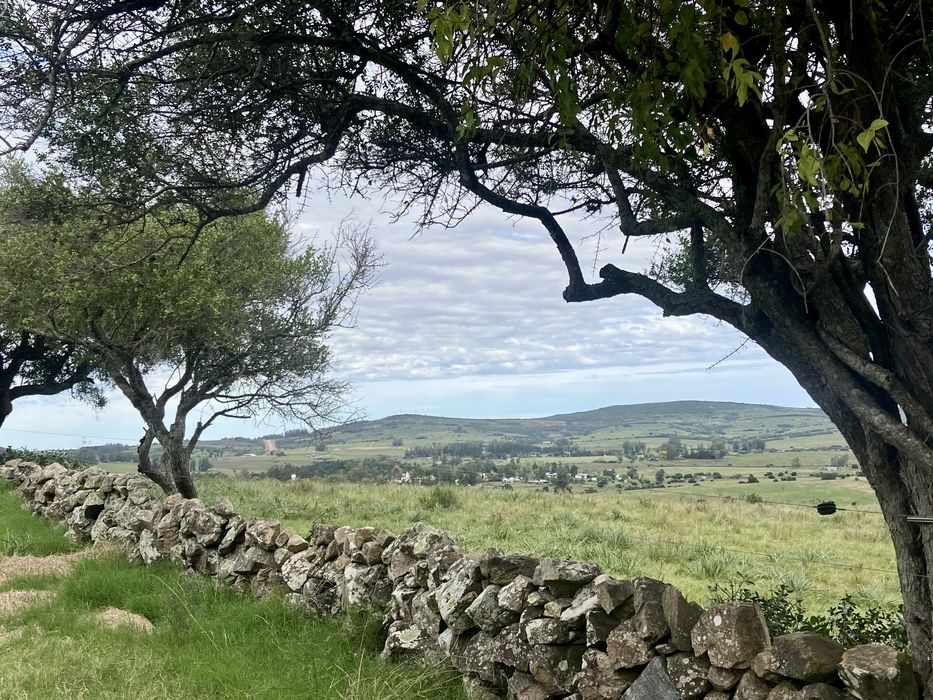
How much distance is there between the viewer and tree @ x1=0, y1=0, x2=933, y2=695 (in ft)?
14.5

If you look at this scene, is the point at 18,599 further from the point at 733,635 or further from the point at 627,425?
the point at 627,425

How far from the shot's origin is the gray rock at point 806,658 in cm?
350

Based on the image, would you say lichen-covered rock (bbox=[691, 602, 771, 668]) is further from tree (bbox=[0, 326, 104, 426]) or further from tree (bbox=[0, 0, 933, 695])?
tree (bbox=[0, 326, 104, 426])

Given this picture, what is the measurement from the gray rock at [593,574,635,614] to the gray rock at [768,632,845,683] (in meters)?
1.12

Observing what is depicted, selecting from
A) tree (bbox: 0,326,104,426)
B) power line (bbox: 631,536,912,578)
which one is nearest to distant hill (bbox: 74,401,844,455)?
tree (bbox: 0,326,104,426)

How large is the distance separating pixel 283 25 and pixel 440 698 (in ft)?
20.4

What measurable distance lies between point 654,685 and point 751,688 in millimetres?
653

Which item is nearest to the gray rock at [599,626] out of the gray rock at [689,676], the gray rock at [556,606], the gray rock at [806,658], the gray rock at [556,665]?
the gray rock at [556,665]

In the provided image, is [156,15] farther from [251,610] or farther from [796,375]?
[796,375]

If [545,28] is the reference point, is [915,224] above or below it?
below

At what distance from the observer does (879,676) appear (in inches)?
132

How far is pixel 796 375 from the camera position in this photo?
5.33m

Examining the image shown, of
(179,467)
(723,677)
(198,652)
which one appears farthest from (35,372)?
(723,677)

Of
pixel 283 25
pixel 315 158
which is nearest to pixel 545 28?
pixel 283 25
